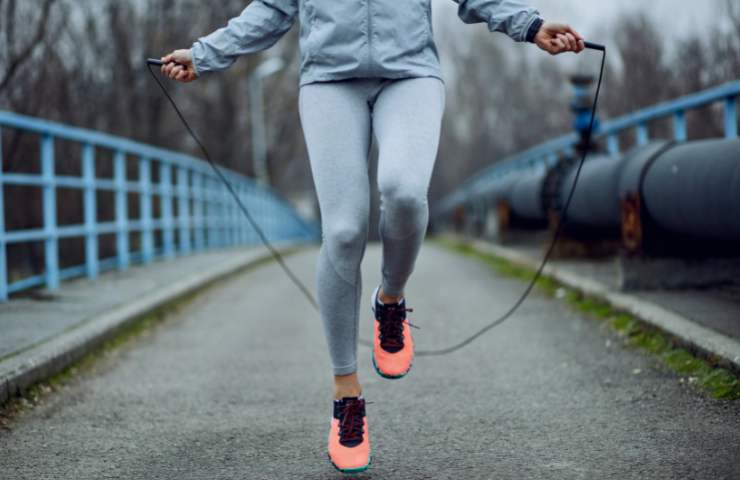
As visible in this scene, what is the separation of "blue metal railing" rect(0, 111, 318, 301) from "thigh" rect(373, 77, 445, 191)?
3.93 metres

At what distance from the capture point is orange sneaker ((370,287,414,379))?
328 cm

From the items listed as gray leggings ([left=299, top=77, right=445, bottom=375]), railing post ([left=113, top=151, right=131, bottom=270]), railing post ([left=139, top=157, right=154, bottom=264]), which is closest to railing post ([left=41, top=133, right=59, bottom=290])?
railing post ([left=113, top=151, right=131, bottom=270])

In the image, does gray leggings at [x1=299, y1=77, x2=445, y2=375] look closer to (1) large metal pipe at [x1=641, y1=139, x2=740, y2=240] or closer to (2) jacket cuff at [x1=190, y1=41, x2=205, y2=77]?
(2) jacket cuff at [x1=190, y1=41, x2=205, y2=77]

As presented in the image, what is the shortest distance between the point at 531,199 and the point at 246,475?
7.16 meters

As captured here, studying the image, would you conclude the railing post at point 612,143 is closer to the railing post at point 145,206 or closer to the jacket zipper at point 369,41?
the railing post at point 145,206

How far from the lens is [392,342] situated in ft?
10.8

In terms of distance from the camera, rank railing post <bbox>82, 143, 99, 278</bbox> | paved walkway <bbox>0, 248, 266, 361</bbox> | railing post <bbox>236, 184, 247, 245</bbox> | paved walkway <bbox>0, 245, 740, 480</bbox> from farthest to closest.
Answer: railing post <bbox>236, 184, 247, 245</bbox> → railing post <bbox>82, 143, 99, 278</bbox> → paved walkway <bbox>0, 248, 266, 361</bbox> → paved walkway <bbox>0, 245, 740, 480</bbox>

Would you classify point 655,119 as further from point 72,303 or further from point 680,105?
point 72,303

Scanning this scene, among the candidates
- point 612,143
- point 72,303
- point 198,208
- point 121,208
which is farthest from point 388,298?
point 198,208

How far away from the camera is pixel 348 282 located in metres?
2.98

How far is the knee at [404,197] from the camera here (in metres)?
2.84

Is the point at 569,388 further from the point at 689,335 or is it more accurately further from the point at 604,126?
the point at 604,126


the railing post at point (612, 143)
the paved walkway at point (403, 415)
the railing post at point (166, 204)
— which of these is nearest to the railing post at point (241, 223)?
the railing post at point (166, 204)

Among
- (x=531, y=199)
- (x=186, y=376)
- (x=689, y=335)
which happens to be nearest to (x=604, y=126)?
(x=531, y=199)
